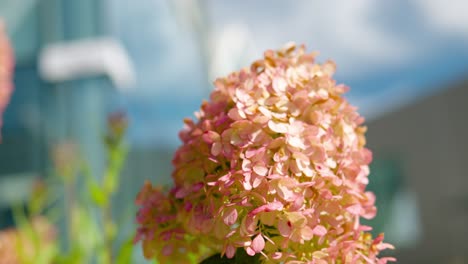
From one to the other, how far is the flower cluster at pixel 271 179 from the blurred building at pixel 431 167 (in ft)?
26.8

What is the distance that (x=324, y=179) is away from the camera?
1.18ft

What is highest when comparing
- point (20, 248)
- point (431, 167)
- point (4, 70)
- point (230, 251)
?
Result: point (4, 70)

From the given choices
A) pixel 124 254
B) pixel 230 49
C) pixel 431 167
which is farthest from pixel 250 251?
pixel 431 167

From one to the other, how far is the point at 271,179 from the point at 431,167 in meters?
9.02

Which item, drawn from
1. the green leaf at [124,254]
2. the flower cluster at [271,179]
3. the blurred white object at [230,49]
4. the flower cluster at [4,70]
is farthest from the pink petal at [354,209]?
the blurred white object at [230,49]

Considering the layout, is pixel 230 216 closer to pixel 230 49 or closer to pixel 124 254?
pixel 124 254

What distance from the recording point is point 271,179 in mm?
341

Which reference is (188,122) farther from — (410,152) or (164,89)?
(410,152)

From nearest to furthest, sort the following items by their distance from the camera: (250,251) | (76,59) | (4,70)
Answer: (250,251) < (4,70) < (76,59)

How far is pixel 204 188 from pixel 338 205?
0.29ft

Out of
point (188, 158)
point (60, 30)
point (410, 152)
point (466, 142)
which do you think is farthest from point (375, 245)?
point (410, 152)

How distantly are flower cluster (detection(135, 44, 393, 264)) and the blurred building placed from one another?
8.18 meters

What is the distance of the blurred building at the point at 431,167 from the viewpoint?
8.28 m

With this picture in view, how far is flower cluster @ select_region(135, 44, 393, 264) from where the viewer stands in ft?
1.11
